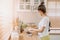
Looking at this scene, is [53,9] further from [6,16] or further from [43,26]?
[43,26]

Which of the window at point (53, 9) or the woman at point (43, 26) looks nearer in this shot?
the woman at point (43, 26)

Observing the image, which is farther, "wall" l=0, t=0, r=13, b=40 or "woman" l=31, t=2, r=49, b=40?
"wall" l=0, t=0, r=13, b=40

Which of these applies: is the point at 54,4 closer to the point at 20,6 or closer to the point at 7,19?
the point at 20,6

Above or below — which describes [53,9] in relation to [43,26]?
above

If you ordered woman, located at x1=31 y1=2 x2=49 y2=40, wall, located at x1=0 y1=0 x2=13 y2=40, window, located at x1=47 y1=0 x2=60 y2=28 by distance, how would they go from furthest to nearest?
window, located at x1=47 y1=0 x2=60 y2=28
wall, located at x1=0 y1=0 x2=13 y2=40
woman, located at x1=31 y1=2 x2=49 y2=40

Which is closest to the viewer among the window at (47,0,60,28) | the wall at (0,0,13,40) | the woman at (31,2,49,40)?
the woman at (31,2,49,40)

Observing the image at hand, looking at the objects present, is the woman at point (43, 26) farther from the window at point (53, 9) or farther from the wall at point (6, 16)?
the window at point (53, 9)

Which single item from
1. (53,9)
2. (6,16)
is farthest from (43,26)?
(53,9)

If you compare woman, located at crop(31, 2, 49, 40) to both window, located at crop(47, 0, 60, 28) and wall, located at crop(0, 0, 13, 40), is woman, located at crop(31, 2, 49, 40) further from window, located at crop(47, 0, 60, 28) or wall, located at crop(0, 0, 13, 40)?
window, located at crop(47, 0, 60, 28)

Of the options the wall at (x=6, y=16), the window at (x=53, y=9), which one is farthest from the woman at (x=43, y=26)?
the window at (x=53, y=9)

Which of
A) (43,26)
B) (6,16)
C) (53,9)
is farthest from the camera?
(53,9)

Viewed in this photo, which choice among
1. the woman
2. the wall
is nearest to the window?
the wall

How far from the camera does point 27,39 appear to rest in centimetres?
270

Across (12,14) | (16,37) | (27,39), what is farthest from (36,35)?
(12,14)
